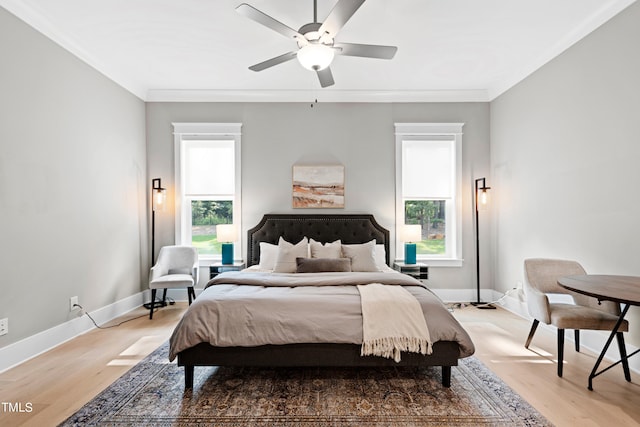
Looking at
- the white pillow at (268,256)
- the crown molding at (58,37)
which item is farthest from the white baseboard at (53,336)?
the crown molding at (58,37)

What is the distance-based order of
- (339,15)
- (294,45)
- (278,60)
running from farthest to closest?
1. (294,45)
2. (278,60)
3. (339,15)

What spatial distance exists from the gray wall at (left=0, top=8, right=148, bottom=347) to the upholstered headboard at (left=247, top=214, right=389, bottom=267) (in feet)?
5.46

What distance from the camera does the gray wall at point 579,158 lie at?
292 cm

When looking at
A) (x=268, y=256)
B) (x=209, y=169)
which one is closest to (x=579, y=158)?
(x=268, y=256)

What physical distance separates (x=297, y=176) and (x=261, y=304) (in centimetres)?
281

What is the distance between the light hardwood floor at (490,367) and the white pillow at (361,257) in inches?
51.0

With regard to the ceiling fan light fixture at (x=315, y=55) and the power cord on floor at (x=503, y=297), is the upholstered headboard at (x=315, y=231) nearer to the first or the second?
the power cord on floor at (x=503, y=297)

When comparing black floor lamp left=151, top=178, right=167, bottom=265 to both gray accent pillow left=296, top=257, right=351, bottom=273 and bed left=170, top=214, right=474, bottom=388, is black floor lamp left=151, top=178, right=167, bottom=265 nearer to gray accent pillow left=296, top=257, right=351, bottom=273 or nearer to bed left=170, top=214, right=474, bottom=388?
gray accent pillow left=296, top=257, right=351, bottom=273

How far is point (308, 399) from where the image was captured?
2.40 metres

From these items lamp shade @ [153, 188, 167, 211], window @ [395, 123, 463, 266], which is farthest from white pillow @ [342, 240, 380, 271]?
lamp shade @ [153, 188, 167, 211]

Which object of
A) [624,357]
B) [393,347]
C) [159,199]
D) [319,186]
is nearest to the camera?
[393,347]

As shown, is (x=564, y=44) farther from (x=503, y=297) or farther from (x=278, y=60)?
(x=503, y=297)

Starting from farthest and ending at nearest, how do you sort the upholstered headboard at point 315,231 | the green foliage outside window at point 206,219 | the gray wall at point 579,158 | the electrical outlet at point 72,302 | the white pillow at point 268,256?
the green foliage outside window at point 206,219, the upholstered headboard at point 315,231, the white pillow at point 268,256, the electrical outlet at point 72,302, the gray wall at point 579,158

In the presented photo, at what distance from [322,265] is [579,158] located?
109 inches
